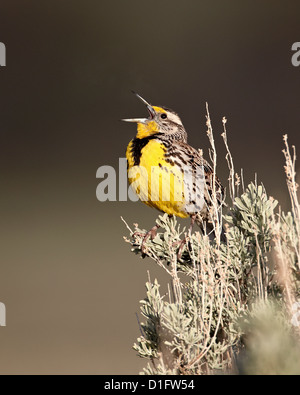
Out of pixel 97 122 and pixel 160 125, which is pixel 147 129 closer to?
pixel 160 125

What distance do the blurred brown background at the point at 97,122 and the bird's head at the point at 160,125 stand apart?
2285 mm

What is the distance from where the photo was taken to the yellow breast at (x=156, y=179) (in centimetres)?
277

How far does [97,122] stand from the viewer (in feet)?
27.1

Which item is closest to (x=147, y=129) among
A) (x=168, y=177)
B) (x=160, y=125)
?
(x=160, y=125)

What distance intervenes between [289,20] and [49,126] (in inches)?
124

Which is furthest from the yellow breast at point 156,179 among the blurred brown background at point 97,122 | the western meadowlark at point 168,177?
the blurred brown background at point 97,122

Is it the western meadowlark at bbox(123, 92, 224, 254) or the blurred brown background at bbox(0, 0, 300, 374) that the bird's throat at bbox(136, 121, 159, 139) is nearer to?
the western meadowlark at bbox(123, 92, 224, 254)

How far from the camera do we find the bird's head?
311 cm

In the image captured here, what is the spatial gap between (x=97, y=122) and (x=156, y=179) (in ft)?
18.3

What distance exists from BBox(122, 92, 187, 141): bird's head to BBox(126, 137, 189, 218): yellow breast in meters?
0.21

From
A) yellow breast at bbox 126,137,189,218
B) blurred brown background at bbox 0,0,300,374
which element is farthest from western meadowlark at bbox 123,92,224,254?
blurred brown background at bbox 0,0,300,374

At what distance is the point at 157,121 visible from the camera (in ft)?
10.4

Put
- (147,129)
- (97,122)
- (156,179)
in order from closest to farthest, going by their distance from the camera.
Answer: (156,179) → (147,129) → (97,122)
